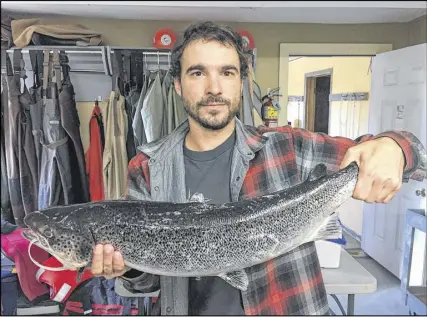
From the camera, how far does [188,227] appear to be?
59 centimetres

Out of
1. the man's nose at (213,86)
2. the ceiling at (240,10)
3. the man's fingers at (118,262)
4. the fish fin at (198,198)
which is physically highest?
the ceiling at (240,10)

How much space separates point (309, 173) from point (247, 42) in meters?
0.29

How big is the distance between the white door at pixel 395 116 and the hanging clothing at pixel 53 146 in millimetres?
646

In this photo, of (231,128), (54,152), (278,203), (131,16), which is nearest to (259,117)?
(231,128)

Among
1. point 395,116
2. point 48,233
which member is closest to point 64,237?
point 48,233

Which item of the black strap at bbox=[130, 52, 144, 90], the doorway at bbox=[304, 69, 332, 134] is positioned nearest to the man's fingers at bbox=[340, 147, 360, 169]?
the doorway at bbox=[304, 69, 332, 134]

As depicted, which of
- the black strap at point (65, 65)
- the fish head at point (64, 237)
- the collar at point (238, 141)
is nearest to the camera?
the fish head at point (64, 237)

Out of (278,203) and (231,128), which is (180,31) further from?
(278,203)

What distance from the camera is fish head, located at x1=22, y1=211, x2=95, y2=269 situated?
0.58 metres

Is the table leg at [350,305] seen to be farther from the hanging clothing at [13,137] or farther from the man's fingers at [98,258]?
the hanging clothing at [13,137]

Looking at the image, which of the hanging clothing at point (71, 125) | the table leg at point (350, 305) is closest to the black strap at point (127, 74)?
the hanging clothing at point (71, 125)

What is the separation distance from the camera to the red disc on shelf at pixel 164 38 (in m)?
0.73

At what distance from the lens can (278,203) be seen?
604 mm

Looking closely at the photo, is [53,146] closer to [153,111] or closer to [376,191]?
[153,111]
